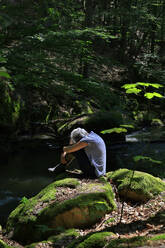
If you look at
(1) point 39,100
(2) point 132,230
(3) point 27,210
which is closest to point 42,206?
(3) point 27,210

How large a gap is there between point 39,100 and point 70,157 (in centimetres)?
888

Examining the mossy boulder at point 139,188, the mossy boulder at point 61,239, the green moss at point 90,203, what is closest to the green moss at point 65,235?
the mossy boulder at point 61,239

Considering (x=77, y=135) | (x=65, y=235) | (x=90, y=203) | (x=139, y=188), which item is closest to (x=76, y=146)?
(x=77, y=135)

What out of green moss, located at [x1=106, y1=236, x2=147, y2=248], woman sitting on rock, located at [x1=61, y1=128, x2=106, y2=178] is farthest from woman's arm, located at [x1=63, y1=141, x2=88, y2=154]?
green moss, located at [x1=106, y1=236, x2=147, y2=248]

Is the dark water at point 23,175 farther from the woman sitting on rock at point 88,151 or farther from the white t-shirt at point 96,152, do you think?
the white t-shirt at point 96,152

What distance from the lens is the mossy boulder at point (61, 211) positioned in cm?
363

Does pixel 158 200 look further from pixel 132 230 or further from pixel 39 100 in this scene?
pixel 39 100

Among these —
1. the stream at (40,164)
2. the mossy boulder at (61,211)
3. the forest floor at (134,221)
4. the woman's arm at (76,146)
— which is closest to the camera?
the forest floor at (134,221)

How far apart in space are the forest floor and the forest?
0.20 feet

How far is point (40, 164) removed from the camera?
29.6 feet

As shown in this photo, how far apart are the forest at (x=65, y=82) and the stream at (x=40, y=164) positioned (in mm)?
129

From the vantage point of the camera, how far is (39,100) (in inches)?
523

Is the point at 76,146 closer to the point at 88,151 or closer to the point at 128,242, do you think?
the point at 88,151

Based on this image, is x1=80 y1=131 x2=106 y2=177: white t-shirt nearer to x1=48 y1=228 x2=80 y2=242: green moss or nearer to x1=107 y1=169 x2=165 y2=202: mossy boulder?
x1=107 y1=169 x2=165 y2=202: mossy boulder
